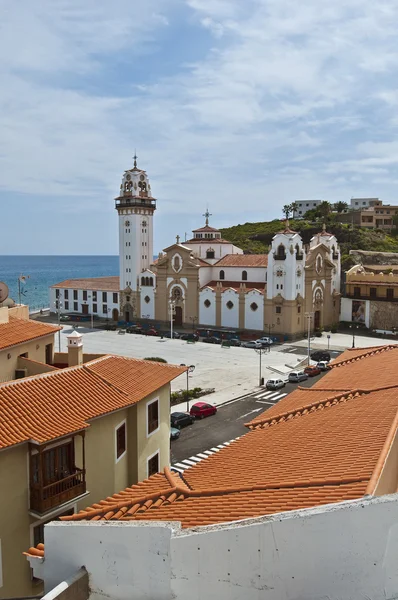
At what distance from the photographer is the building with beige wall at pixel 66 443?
527 inches

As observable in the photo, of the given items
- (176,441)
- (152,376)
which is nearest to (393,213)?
(176,441)

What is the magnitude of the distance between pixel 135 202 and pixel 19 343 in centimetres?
6028

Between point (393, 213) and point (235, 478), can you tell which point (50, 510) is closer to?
point (235, 478)

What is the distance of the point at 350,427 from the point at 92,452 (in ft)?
26.4

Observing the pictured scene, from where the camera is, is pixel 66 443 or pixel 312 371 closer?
pixel 66 443

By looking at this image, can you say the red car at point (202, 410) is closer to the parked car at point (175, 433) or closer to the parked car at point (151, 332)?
the parked car at point (175, 433)

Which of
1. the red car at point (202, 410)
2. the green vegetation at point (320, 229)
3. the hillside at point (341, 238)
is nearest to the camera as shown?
the red car at point (202, 410)

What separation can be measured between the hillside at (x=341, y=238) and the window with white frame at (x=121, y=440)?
79.4 metres

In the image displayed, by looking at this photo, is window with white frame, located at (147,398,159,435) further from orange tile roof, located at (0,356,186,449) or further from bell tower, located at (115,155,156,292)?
bell tower, located at (115,155,156,292)

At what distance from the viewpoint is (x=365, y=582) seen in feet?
18.9

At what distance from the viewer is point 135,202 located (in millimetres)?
77938

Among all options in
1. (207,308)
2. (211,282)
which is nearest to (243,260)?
(211,282)

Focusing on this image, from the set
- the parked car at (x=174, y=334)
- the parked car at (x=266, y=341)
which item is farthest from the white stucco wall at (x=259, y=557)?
the parked car at (x=174, y=334)

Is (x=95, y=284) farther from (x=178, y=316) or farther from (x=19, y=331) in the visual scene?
(x=19, y=331)
